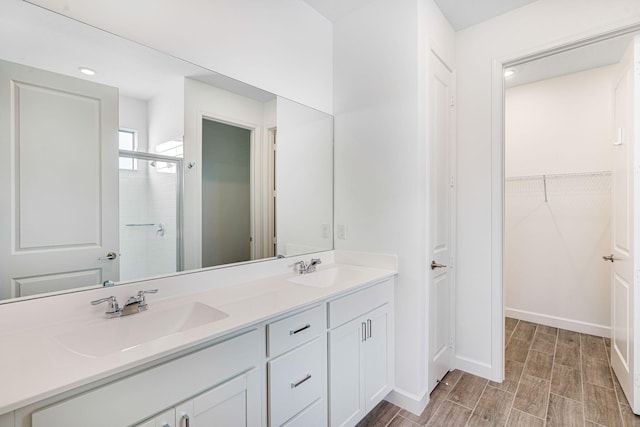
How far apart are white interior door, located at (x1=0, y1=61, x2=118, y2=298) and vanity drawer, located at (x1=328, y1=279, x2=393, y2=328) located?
3.20 ft

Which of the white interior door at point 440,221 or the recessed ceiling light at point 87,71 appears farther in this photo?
the white interior door at point 440,221

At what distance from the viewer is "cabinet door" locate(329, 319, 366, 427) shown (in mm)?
1510

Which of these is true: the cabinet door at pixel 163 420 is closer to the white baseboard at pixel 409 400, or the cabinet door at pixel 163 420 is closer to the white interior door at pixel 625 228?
the white baseboard at pixel 409 400

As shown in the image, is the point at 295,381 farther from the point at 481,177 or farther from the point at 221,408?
the point at 481,177

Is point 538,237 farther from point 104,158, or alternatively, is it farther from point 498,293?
point 104,158

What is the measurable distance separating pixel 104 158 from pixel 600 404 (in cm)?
304

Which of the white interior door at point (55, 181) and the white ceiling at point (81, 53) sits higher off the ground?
the white ceiling at point (81, 53)

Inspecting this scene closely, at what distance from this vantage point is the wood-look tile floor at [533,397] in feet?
5.89

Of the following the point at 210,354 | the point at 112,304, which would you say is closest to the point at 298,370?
the point at 210,354

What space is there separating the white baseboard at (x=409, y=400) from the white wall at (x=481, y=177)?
2.15 feet

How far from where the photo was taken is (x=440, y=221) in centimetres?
212

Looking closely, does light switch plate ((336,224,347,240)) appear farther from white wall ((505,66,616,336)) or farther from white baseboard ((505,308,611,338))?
white baseboard ((505,308,611,338))

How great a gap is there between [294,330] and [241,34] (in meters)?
1.58

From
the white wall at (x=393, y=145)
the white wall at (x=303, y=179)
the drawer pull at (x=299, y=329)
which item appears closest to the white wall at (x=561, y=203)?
the white wall at (x=393, y=145)
